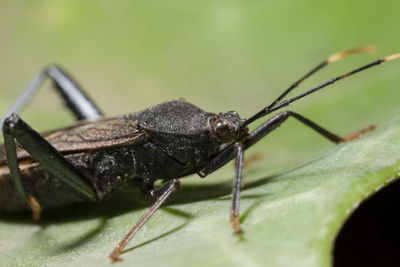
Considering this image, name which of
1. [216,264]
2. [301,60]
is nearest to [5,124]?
[216,264]

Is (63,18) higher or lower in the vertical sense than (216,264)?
higher

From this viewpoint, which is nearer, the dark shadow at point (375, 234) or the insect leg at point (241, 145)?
the insect leg at point (241, 145)

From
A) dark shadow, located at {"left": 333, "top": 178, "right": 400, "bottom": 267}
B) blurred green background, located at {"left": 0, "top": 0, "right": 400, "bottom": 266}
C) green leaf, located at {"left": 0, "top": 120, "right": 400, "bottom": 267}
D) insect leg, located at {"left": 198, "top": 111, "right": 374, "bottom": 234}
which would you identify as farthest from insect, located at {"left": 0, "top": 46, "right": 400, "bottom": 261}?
blurred green background, located at {"left": 0, "top": 0, "right": 400, "bottom": 266}

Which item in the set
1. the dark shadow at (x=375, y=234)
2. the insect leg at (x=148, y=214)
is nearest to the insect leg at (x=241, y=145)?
the insect leg at (x=148, y=214)

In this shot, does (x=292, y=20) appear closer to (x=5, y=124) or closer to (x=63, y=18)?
(x=63, y=18)

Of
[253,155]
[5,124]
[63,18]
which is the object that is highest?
[63,18]

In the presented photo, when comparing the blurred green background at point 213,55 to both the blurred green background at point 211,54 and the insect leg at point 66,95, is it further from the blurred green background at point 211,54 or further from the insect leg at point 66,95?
the insect leg at point 66,95

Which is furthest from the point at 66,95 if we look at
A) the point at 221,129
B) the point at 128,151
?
the point at 221,129
